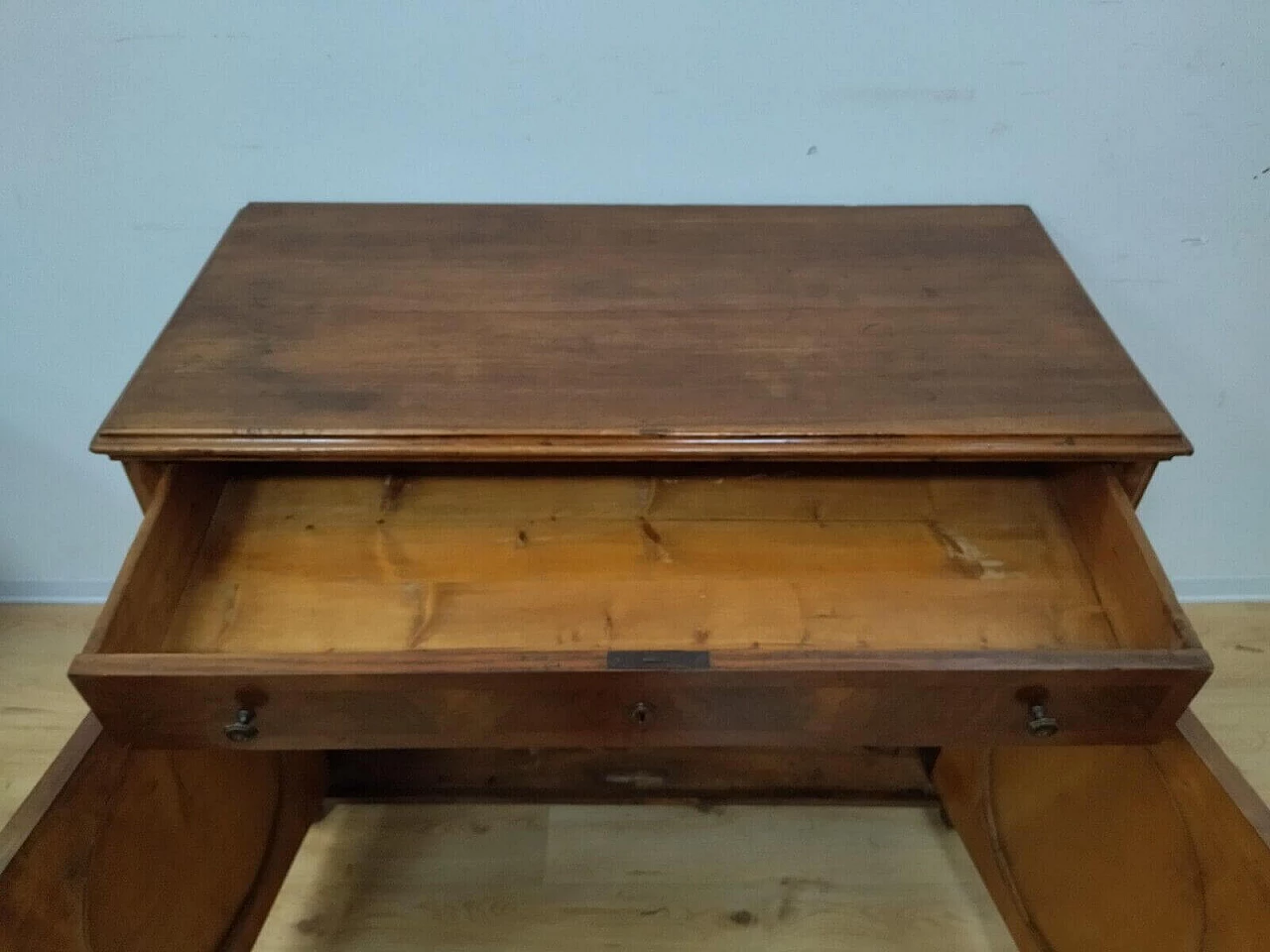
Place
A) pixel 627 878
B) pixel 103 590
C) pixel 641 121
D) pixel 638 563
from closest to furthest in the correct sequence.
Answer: pixel 638 563
pixel 641 121
pixel 627 878
pixel 103 590

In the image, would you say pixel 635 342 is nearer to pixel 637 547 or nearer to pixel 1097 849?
pixel 637 547

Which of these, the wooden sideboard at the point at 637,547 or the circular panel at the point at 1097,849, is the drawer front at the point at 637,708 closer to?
the wooden sideboard at the point at 637,547

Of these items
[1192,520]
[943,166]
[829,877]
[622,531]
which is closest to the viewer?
[622,531]

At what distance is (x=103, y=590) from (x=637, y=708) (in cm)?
117

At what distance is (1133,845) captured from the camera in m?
0.81

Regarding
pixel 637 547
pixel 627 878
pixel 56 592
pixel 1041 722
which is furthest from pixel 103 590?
pixel 1041 722

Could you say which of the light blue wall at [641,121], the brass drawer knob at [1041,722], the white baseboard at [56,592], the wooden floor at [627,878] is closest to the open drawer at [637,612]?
the brass drawer knob at [1041,722]

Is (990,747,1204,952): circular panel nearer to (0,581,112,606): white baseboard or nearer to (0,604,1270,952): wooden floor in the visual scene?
(0,604,1270,952): wooden floor

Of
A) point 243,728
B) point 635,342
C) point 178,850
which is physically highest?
point 635,342

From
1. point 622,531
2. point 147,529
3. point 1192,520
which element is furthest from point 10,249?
point 1192,520

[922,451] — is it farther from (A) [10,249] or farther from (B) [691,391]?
(A) [10,249]

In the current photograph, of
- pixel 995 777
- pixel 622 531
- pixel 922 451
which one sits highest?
pixel 922 451

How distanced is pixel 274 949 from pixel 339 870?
0.11m

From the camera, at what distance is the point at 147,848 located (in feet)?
2.65
